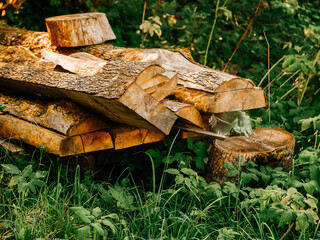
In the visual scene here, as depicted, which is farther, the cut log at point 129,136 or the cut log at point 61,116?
the cut log at point 129,136

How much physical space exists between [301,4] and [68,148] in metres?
3.83

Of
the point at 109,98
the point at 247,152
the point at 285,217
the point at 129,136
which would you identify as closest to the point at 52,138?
the point at 129,136

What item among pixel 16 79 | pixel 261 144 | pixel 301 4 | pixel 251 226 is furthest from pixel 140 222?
pixel 301 4

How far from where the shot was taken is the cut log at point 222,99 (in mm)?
2582

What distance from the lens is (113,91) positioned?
2205 mm

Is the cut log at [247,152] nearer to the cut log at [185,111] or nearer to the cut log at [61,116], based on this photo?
the cut log at [185,111]

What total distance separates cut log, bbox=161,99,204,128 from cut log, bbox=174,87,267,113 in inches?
2.5

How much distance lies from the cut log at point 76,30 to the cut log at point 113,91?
0.68m

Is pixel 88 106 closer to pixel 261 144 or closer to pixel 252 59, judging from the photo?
pixel 261 144

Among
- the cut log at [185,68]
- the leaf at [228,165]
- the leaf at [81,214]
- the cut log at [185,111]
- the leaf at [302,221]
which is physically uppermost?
the cut log at [185,68]

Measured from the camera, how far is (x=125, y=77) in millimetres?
2289

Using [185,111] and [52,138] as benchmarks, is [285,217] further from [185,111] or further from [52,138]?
[52,138]

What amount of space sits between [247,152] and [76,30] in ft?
6.08

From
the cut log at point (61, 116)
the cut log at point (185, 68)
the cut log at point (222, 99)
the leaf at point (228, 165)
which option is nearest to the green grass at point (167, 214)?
the leaf at point (228, 165)
